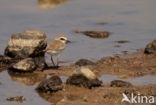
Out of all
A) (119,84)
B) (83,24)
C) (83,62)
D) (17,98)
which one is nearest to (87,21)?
(83,24)

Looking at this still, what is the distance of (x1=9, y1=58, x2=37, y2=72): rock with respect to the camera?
51.5 feet

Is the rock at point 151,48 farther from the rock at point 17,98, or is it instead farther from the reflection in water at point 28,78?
the rock at point 17,98

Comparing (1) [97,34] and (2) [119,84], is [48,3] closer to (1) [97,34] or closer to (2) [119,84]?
(1) [97,34]

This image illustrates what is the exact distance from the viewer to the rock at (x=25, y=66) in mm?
15703

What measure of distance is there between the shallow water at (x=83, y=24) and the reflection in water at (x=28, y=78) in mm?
81

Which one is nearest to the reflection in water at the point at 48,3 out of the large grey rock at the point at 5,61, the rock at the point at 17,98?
the large grey rock at the point at 5,61

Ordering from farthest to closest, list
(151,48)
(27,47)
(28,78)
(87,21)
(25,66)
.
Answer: (87,21) → (151,48) → (27,47) → (25,66) → (28,78)

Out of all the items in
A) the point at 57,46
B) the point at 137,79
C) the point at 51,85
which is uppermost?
the point at 57,46

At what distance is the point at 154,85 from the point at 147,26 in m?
7.43

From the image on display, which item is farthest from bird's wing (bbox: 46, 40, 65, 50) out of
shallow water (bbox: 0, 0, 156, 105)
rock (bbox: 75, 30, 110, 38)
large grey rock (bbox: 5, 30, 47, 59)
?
rock (bbox: 75, 30, 110, 38)

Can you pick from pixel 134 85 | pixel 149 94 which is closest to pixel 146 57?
pixel 134 85

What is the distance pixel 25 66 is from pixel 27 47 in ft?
4.18

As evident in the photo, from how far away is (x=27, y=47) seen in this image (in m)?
16.9

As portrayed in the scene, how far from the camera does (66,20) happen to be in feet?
73.7
